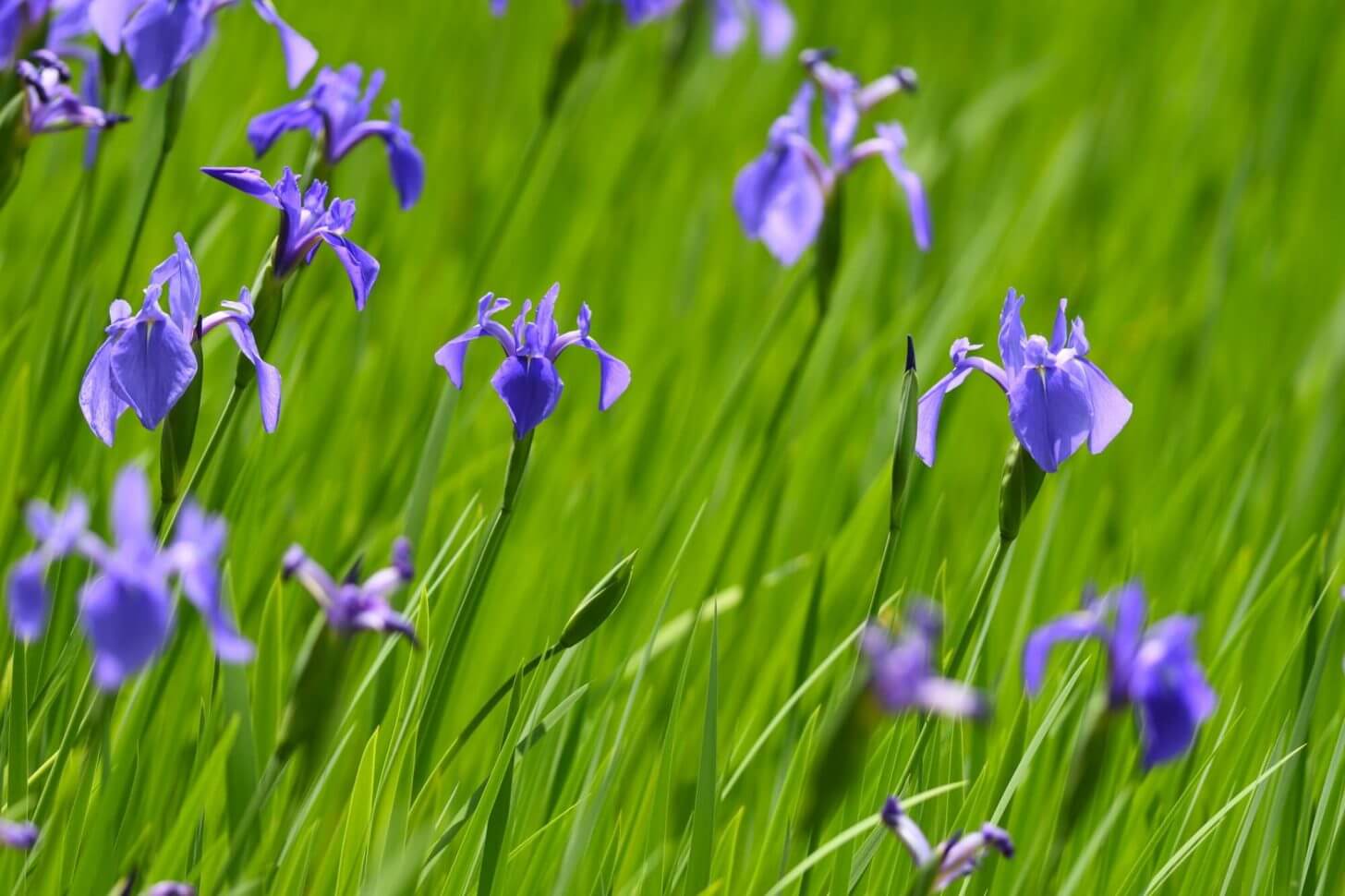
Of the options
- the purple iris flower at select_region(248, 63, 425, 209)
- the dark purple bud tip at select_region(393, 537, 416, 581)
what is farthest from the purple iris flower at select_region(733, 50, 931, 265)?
the dark purple bud tip at select_region(393, 537, 416, 581)

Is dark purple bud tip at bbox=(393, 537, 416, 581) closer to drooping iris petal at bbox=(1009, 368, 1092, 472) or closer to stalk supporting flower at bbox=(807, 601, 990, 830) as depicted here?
stalk supporting flower at bbox=(807, 601, 990, 830)

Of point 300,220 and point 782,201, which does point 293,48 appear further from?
point 782,201

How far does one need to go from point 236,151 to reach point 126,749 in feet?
4.83

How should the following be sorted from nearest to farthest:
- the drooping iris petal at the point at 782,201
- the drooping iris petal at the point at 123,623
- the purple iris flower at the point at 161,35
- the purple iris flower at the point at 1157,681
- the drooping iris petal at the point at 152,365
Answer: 1. the drooping iris petal at the point at 123,623
2. the purple iris flower at the point at 1157,681
3. the drooping iris petal at the point at 152,365
4. the purple iris flower at the point at 161,35
5. the drooping iris petal at the point at 782,201

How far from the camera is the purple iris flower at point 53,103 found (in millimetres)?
1269

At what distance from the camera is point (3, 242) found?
198cm

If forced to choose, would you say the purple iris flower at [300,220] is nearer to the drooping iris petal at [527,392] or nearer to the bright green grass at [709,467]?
the drooping iris petal at [527,392]

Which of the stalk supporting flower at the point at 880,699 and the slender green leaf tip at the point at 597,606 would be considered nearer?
the stalk supporting flower at the point at 880,699

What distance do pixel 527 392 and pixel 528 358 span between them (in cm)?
3

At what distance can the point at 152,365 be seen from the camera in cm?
91

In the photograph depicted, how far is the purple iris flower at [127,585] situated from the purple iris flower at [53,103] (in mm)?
771

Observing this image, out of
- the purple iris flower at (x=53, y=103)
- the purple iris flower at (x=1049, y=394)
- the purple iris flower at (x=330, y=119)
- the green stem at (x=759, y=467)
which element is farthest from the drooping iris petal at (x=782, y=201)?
the purple iris flower at (x=53, y=103)

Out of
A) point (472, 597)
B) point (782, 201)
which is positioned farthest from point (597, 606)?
point (782, 201)

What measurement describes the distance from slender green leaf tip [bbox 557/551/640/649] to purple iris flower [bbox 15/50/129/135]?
2.22ft
